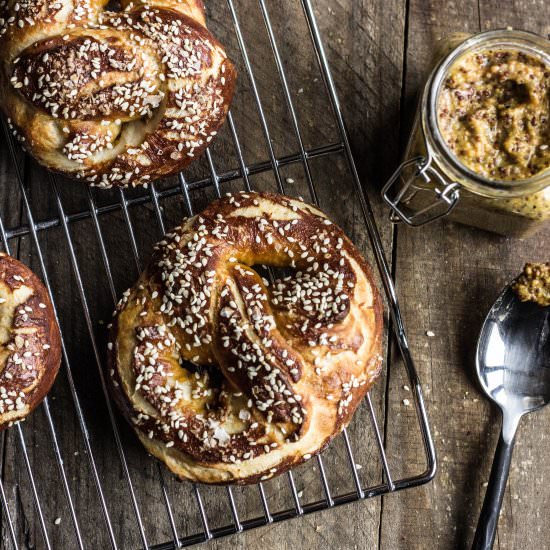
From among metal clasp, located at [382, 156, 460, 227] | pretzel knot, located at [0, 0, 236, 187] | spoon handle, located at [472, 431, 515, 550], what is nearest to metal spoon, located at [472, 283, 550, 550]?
spoon handle, located at [472, 431, 515, 550]

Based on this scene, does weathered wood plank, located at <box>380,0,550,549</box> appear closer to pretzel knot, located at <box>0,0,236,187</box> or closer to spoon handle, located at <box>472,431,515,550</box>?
spoon handle, located at <box>472,431,515,550</box>

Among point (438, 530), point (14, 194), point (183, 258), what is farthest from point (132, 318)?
point (438, 530)

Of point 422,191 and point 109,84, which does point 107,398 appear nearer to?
point 109,84

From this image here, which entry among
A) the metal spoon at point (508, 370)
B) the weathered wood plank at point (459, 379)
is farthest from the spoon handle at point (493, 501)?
the weathered wood plank at point (459, 379)

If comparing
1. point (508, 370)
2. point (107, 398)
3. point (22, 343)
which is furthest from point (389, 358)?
point (22, 343)

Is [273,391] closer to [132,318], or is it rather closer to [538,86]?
[132,318]

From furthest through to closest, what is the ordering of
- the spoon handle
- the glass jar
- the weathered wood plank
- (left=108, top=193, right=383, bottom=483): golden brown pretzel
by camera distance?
the weathered wood plank
the spoon handle
(left=108, top=193, right=383, bottom=483): golden brown pretzel
the glass jar
